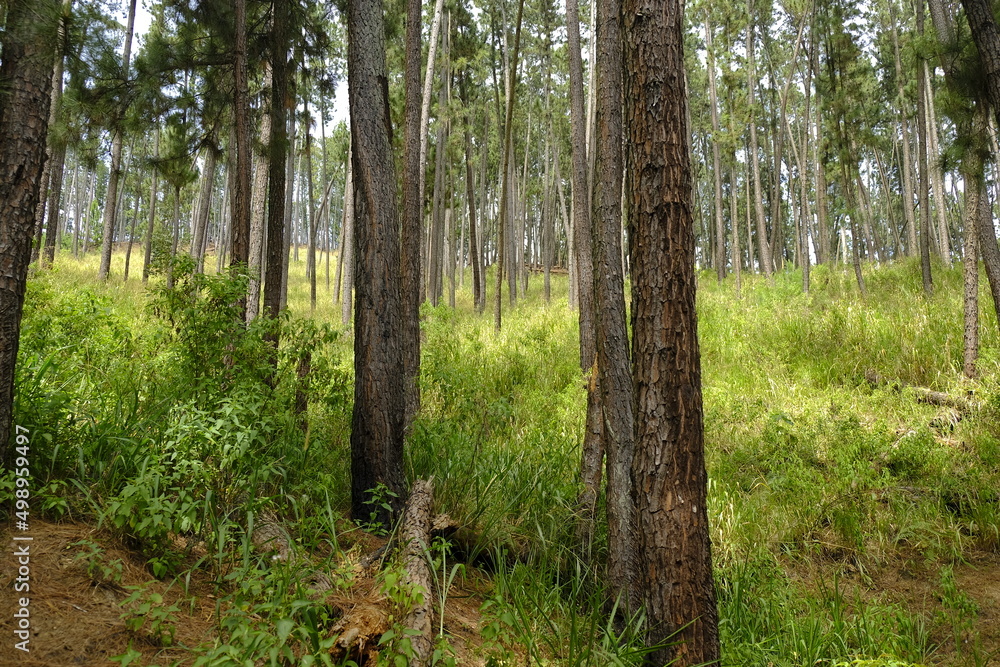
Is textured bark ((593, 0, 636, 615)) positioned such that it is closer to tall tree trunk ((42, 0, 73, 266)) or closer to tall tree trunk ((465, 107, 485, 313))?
tall tree trunk ((42, 0, 73, 266))

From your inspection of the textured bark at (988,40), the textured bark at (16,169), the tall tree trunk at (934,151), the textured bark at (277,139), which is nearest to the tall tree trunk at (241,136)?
the textured bark at (277,139)

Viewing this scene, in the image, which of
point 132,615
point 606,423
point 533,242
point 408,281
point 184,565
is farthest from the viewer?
point 533,242

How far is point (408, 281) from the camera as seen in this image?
6.13 meters

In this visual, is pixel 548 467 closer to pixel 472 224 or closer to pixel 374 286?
pixel 374 286

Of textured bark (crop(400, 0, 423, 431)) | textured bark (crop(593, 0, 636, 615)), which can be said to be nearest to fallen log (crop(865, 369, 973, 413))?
textured bark (crop(593, 0, 636, 615))

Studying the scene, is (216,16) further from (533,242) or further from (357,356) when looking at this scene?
(533,242)

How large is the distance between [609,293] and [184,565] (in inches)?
123

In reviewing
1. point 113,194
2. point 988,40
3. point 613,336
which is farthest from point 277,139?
point 113,194

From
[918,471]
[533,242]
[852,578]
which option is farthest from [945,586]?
[533,242]

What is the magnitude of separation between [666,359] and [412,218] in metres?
4.35

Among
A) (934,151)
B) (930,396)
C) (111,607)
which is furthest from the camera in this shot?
(934,151)

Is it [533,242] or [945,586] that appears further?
[533,242]

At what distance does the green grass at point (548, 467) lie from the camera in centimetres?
289

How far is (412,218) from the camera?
626 centimetres
